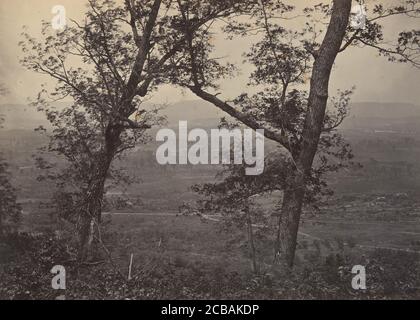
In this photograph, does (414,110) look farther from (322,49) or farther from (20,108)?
(20,108)

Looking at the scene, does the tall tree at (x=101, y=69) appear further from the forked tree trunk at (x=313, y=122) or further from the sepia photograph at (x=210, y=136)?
the forked tree trunk at (x=313, y=122)

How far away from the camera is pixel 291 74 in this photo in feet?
39.4

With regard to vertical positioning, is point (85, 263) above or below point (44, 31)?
below

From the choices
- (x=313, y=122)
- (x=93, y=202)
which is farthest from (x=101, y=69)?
(x=313, y=122)

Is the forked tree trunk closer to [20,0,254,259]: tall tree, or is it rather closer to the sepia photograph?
the sepia photograph

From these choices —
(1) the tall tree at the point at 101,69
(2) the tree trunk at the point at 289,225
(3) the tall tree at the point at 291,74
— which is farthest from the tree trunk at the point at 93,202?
(2) the tree trunk at the point at 289,225

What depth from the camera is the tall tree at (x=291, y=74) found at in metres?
10.6

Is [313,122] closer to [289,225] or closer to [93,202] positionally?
[289,225]

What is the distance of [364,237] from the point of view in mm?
17391

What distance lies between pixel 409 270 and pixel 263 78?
21.9 ft

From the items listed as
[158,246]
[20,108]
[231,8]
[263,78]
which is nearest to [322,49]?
[263,78]

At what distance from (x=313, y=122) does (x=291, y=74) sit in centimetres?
188

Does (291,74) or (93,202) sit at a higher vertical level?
(291,74)
